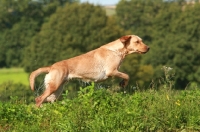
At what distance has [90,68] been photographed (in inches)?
471

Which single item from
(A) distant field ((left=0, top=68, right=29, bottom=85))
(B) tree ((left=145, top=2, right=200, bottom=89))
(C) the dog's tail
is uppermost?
(C) the dog's tail

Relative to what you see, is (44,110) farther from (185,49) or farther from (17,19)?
(17,19)

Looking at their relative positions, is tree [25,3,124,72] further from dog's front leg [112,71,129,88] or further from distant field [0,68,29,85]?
dog's front leg [112,71,129,88]

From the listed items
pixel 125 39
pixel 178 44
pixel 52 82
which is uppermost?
pixel 125 39

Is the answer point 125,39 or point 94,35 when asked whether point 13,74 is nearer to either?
point 94,35

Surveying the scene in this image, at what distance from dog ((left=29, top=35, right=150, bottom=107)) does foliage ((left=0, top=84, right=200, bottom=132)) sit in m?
2.77

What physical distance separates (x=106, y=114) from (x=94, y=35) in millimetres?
40603

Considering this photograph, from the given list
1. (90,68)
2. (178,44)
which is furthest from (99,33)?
(90,68)

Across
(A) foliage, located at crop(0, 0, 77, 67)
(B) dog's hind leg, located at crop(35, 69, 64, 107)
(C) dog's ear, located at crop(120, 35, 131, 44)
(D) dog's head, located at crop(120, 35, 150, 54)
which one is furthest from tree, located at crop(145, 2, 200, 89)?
(B) dog's hind leg, located at crop(35, 69, 64, 107)

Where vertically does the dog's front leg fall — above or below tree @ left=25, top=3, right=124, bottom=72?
above

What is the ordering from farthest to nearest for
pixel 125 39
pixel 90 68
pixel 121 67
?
1. pixel 121 67
2. pixel 125 39
3. pixel 90 68

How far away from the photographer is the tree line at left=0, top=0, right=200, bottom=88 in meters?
49.3

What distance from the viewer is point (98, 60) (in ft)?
39.7

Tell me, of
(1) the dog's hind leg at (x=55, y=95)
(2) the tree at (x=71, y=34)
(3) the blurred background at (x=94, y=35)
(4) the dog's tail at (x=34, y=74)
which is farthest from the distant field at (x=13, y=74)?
(4) the dog's tail at (x=34, y=74)
